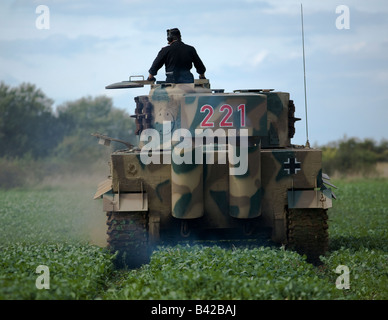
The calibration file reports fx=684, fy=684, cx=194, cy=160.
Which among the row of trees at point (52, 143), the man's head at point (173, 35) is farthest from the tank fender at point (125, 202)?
the row of trees at point (52, 143)

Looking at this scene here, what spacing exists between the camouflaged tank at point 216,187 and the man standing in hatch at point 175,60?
1161 mm

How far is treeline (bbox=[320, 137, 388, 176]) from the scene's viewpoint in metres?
43.3

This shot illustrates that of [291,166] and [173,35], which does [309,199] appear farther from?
[173,35]

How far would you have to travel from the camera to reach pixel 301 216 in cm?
1148

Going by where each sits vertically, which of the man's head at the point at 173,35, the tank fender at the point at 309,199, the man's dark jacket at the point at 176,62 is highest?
the man's head at the point at 173,35

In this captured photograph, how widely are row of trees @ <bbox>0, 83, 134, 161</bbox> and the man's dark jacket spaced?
99.1 feet

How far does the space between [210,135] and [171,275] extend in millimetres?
3243

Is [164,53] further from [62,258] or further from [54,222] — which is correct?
[54,222]

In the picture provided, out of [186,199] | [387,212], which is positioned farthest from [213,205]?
[387,212]

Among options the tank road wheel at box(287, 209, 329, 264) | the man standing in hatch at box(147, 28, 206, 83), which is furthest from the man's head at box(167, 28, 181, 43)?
the tank road wheel at box(287, 209, 329, 264)

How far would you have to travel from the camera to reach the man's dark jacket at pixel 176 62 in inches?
504

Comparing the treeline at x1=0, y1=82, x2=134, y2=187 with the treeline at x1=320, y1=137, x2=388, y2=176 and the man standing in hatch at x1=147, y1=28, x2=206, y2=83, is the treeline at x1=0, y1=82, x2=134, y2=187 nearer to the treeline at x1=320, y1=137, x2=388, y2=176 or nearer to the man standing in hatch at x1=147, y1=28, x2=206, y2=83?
the treeline at x1=320, y1=137, x2=388, y2=176

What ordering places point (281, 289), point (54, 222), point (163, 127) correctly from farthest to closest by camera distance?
point (54, 222)
point (163, 127)
point (281, 289)

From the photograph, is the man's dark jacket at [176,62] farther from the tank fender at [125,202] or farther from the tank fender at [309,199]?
the tank fender at [309,199]
